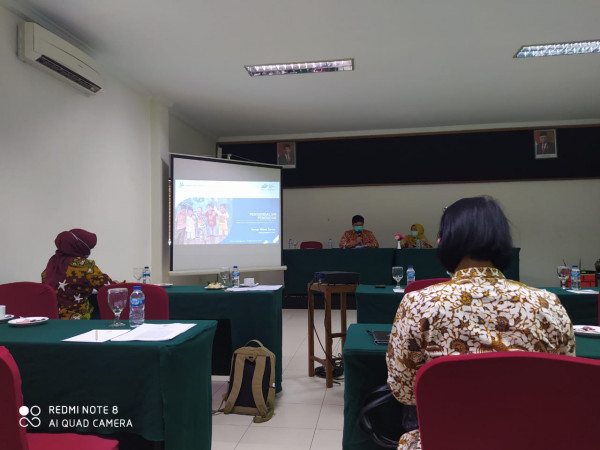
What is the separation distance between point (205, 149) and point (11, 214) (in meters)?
4.46

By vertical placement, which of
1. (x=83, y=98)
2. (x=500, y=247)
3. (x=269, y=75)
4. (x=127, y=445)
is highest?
(x=269, y=75)

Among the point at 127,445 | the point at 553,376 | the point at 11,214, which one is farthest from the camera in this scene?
the point at 11,214

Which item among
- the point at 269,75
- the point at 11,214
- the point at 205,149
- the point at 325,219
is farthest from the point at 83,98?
the point at 325,219

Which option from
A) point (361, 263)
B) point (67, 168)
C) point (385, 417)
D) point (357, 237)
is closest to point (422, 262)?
point (361, 263)

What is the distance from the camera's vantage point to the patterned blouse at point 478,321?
99cm

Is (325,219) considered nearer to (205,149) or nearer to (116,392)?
(205,149)

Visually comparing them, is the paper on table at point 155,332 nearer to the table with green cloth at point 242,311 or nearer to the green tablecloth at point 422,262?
the table with green cloth at point 242,311

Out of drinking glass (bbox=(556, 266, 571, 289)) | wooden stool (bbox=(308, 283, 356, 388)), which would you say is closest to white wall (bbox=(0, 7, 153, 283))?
wooden stool (bbox=(308, 283, 356, 388))

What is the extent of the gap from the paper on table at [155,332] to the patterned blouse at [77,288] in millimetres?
1085

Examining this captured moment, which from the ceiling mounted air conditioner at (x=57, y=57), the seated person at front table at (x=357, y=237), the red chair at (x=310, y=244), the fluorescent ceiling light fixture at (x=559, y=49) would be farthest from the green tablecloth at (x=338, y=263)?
the ceiling mounted air conditioner at (x=57, y=57)

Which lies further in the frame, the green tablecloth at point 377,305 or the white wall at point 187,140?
the white wall at point 187,140

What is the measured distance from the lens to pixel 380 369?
5.06ft

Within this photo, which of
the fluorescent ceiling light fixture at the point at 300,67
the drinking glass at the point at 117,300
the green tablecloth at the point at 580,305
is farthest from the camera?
the fluorescent ceiling light fixture at the point at 300,67

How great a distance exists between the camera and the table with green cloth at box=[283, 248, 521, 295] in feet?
20.3
